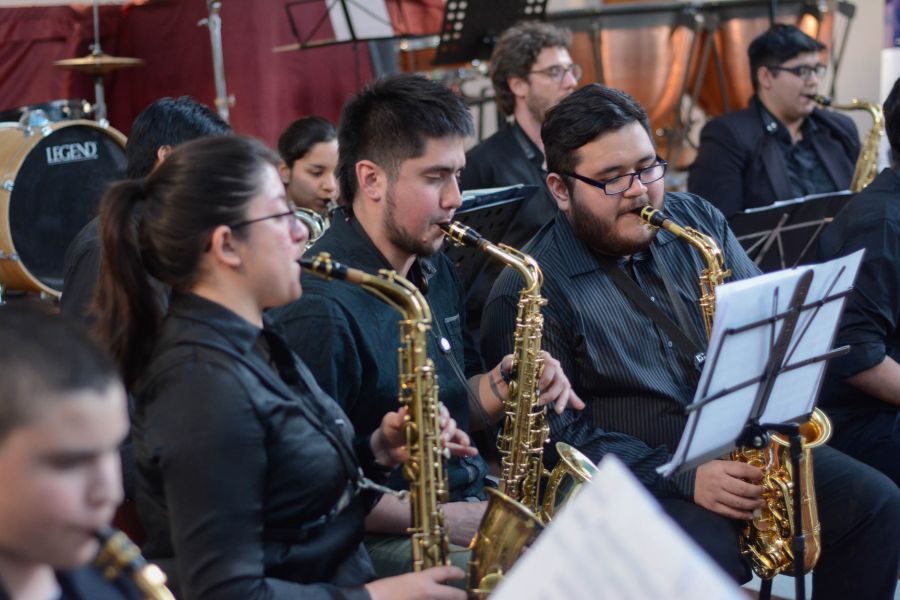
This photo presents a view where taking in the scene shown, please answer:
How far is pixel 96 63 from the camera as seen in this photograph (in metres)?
6.78

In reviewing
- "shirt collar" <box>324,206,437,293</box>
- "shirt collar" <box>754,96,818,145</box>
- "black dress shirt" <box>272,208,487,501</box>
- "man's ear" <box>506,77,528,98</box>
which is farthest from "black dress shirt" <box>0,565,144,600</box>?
"shirt collar" <box>754,96,818,145</box>

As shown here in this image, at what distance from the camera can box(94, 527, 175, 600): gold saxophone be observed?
141cm

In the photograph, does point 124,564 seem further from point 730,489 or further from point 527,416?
point 730,489

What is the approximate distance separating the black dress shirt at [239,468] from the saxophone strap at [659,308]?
1.19 m

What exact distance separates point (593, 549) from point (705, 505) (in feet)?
5.97

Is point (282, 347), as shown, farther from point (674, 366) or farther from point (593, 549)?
point (674, 366)

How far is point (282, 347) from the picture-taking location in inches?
84.3

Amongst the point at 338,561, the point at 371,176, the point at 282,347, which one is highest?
the point at 371,176

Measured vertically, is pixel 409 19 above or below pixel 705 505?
above

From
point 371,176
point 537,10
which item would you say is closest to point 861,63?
point 537,10

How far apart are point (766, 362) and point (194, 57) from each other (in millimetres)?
5780

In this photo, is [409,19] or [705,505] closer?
[705,505]

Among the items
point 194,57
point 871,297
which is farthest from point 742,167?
point 194,57

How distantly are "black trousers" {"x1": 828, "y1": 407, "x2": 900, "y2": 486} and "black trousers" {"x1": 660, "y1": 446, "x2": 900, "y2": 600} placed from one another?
0.25 m
